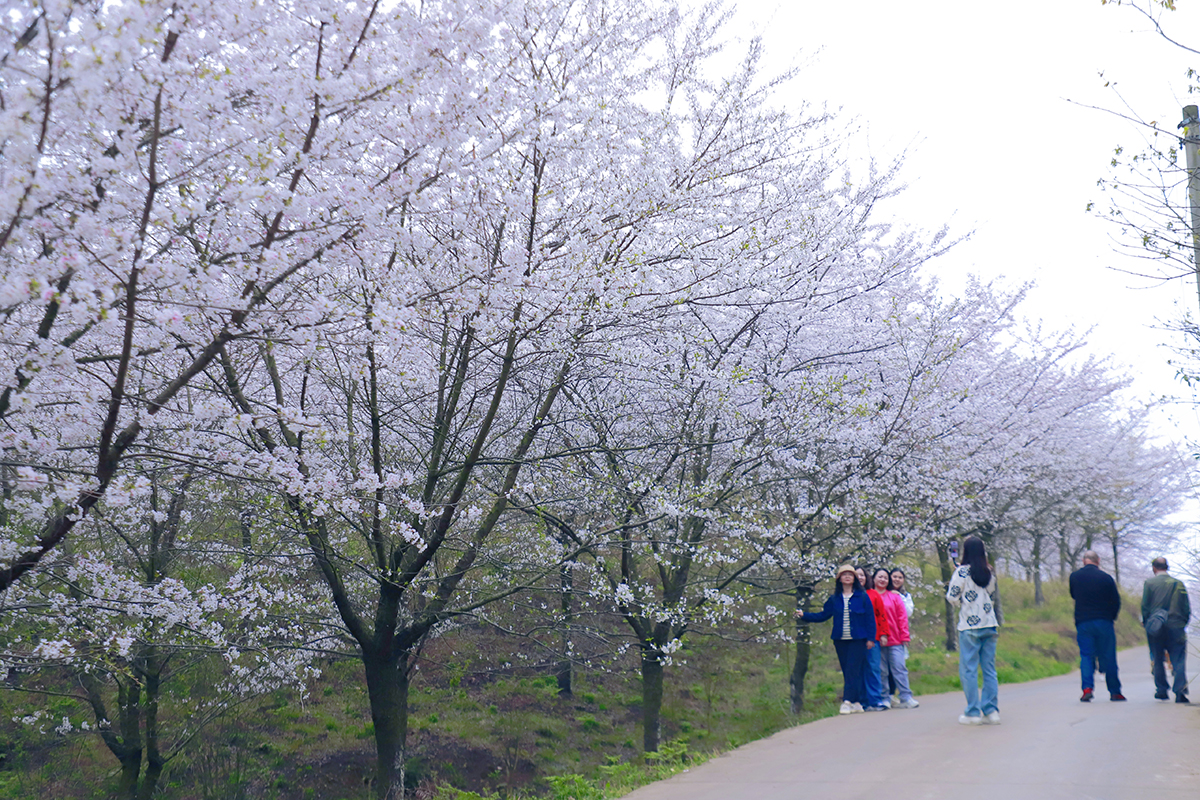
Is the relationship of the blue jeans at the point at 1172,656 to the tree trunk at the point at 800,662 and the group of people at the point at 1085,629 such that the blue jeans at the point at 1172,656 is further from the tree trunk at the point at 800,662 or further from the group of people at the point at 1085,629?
the tree trunk at the point at 800,662

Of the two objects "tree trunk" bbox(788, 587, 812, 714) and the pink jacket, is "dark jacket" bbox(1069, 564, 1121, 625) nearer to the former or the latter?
the pink jacket

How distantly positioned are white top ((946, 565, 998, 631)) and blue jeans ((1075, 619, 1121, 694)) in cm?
219

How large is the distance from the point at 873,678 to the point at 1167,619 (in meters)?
3.03

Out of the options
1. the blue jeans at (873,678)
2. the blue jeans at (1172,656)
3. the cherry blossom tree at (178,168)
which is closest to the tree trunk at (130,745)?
the cherry blossom tree at (178,168)

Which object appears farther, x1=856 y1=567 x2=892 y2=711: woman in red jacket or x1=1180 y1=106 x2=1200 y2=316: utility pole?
x1=856 y1=567 x2=892 y2=711: woman in red jacket

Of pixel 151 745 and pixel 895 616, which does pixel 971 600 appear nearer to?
pixel 895 616

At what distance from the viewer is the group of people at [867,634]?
28.5ft

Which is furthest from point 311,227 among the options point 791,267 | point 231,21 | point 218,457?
point 791,267

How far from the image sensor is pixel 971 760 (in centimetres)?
557

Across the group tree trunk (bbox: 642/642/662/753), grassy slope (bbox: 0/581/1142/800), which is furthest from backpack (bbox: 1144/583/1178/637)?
tree trunk (bbox: 642/642/662/753)

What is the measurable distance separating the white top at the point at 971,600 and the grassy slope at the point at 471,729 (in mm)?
2415

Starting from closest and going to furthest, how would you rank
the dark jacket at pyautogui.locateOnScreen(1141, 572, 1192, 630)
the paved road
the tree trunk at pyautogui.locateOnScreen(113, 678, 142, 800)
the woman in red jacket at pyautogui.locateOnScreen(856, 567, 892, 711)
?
the paved road → the dark jacket at pyautogui.locateOnScreen(1141, 572, 1192, 630) → the woman in red jacket at pyautogui.locateOnScreen(856, 567, 892, 711) → the tree trunk at pyautogui.locateOnScreen(113, 678, 142, 800)

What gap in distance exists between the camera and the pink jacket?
9438mm

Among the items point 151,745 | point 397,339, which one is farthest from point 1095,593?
point 151,745
